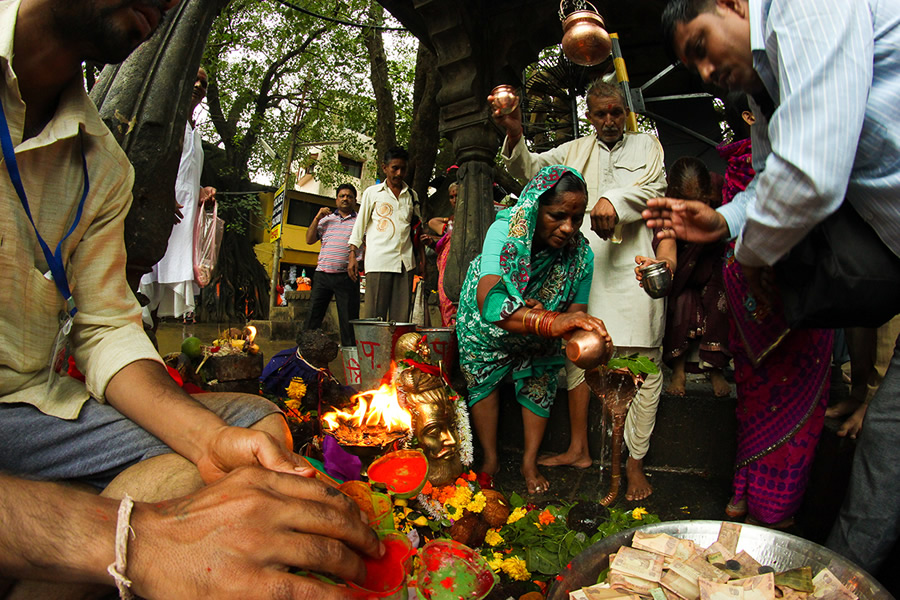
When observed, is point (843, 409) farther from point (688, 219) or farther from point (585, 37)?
point (585, 37)

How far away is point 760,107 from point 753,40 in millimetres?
384

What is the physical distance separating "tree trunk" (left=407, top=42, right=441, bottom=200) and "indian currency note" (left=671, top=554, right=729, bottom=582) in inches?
Result: 295

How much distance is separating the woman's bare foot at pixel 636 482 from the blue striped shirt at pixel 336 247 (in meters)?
4.38

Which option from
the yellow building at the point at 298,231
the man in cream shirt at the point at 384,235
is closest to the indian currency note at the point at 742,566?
the man in cream shirt at the point at 384,235

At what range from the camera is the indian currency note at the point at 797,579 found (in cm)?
137

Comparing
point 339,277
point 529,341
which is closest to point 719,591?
point 529,341

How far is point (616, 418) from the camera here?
2246 millimetres

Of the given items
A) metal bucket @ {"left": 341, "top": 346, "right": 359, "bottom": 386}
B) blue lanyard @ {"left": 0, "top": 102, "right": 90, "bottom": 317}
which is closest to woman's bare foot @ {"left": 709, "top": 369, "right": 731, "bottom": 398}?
metal bucket @ {"left": 341, "top": 346, "right": 359, "bottom": 386}

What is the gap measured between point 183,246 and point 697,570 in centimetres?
386

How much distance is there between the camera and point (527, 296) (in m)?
2.95

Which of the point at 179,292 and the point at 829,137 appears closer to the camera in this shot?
the point at 829,137

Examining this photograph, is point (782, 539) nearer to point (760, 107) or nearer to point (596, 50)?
point (760, 107)

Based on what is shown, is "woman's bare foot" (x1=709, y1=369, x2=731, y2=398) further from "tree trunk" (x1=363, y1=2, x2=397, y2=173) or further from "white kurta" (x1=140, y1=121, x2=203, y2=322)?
"tree trunk" (x1=363, y1=2, x2=397, y2=173)

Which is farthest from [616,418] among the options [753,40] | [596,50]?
[596,50]
